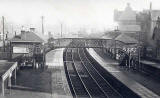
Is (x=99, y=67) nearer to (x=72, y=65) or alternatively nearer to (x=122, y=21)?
(x=72, y=65)

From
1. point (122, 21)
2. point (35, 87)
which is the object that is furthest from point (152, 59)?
point (122, 21)

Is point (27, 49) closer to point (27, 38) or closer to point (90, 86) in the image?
point (27, 38)

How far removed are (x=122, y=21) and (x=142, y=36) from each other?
35597 millimetres

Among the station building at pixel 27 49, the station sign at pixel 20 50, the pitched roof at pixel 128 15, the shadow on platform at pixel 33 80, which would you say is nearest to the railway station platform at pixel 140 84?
the shadow on platform at pixel 33 80

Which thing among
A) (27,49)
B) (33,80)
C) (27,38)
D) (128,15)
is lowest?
(33,80)

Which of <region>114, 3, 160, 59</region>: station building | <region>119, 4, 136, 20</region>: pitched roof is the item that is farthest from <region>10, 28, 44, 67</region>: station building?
<region>119, 4, 136, 20</region>: pitched roof

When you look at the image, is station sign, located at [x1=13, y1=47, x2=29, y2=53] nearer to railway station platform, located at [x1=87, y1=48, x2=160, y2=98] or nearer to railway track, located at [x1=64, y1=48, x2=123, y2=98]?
railway track, located at [x1=64, y1=48, x2=123, y2=98]

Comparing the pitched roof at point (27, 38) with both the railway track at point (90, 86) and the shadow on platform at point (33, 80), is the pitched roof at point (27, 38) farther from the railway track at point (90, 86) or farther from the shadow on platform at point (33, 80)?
the railway track at point (90, 86)

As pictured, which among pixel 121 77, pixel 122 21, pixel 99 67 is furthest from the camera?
pixel 122 21

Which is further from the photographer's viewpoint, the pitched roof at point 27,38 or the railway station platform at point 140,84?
the pitched roof at point 27,38

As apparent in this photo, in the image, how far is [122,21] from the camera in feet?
335

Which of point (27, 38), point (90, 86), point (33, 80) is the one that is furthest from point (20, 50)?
point (90, 86)

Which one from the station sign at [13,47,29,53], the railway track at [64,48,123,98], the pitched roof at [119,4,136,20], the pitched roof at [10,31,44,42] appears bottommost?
the railway track at [64,48,123,98]

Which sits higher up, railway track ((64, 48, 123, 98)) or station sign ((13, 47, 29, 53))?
station sign ((13, 47, 29, 53))
